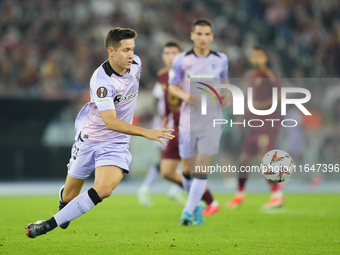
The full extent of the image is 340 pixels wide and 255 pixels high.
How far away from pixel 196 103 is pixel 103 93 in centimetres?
206

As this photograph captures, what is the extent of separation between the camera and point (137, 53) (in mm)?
18250

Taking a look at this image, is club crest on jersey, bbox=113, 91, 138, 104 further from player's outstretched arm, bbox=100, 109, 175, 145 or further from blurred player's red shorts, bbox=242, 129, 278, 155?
blurred player's red shorts, bbox=242, 129, 278, 155

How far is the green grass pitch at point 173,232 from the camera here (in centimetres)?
532

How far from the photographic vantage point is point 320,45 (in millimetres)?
20000

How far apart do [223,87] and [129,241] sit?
2.52 m

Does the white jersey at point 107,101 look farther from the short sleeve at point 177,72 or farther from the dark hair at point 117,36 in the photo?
the short sleeve at point 177,72

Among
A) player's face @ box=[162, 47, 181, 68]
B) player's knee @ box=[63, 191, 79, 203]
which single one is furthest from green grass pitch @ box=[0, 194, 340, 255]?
player's face @ box=[162, 47, 181, 68]

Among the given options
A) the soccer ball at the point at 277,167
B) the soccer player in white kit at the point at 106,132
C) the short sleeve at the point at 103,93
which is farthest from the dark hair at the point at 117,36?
the soccer ball at the point at 277,167

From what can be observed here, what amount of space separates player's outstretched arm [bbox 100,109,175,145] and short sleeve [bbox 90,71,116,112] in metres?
0.06

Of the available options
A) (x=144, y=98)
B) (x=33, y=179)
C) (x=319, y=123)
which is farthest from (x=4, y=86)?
(x=319, y=123)

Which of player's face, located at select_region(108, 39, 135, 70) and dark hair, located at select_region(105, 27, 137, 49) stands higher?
dark hair, located at select_region(105, 27, 137, 49)

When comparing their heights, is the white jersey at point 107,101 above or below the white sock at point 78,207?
above

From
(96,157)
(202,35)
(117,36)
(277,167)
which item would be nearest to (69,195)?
(96,157)

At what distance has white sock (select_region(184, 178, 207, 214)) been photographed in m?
7.14
